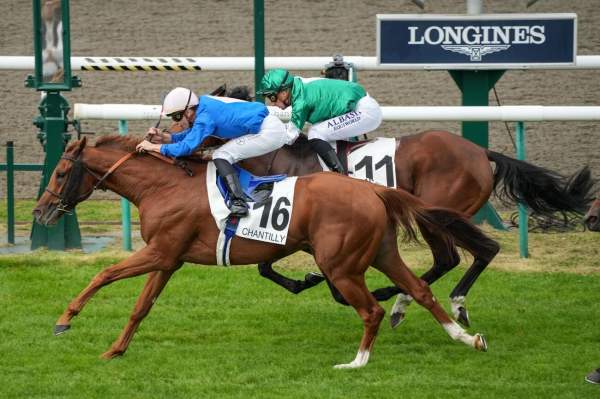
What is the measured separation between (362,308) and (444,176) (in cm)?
181

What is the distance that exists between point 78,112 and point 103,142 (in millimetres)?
3010

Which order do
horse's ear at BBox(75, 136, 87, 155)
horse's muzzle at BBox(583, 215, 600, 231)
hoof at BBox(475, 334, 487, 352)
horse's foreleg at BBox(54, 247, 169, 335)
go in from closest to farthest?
horse's muzzle at BBox(583, 215, 600, 231) → horse's foreleg at BBox(54, 247, 169, 335) → hoof at BBox(475, 334, 487, 352) → horse's ear at BBox(75, 136, 87, 155)

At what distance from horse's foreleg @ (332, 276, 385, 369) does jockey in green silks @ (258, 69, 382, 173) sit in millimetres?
1484

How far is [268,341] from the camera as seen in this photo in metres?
8.41

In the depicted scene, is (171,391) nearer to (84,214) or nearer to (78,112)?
(78,112)

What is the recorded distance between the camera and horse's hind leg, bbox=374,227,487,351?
308 inches

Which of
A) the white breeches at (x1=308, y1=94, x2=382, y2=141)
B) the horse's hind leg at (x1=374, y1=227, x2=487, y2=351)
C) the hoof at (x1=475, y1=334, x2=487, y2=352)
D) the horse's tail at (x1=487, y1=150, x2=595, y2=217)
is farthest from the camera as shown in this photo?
the horse's tail at (x1=487, y1=150, x2=595, y2=217)

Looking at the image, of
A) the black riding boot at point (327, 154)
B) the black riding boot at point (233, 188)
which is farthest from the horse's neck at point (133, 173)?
the black riding boot at point (327, 154)

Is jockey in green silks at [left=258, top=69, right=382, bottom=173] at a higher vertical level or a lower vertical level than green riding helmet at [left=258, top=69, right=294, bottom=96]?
lower

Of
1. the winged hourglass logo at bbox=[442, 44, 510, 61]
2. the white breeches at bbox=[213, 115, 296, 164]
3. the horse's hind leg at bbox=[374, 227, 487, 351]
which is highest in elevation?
the winged hourglass logo at bbox=[442, 44, 510, 61]

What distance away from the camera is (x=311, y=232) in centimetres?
771

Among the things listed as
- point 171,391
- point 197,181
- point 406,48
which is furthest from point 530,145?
point 171,391

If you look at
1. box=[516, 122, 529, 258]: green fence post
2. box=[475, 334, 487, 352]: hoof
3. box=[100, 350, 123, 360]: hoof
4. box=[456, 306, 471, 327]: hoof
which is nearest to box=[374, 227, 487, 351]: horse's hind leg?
box=[475, 334, 487, 352]: hoof

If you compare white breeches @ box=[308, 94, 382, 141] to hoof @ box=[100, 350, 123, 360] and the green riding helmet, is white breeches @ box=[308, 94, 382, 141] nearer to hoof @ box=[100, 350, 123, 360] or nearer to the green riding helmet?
the green riding helmet
